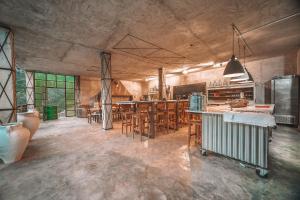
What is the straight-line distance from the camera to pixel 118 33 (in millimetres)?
4547

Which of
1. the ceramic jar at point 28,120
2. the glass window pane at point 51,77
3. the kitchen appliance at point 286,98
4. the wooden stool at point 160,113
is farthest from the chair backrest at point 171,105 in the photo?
the glass window pane at point 51,77

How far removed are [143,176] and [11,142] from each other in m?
3.16

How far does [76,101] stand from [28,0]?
11167 mm

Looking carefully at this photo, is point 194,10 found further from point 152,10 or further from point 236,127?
point 236,127

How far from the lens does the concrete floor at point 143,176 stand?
1.97 metres

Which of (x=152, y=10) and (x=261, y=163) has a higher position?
(x=152, y=10)

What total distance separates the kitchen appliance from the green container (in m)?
14.7

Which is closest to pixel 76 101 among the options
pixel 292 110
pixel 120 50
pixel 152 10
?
pixel 120 50

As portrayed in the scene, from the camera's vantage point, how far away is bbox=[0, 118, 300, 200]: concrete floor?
1974 mm

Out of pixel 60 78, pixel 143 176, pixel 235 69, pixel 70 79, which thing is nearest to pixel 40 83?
pixel 60 78

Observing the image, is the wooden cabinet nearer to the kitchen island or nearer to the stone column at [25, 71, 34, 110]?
the kitchen island

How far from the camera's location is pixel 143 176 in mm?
2416

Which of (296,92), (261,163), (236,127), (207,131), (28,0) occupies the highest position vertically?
(28,0)

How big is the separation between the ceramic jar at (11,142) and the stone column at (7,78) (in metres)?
1.65
